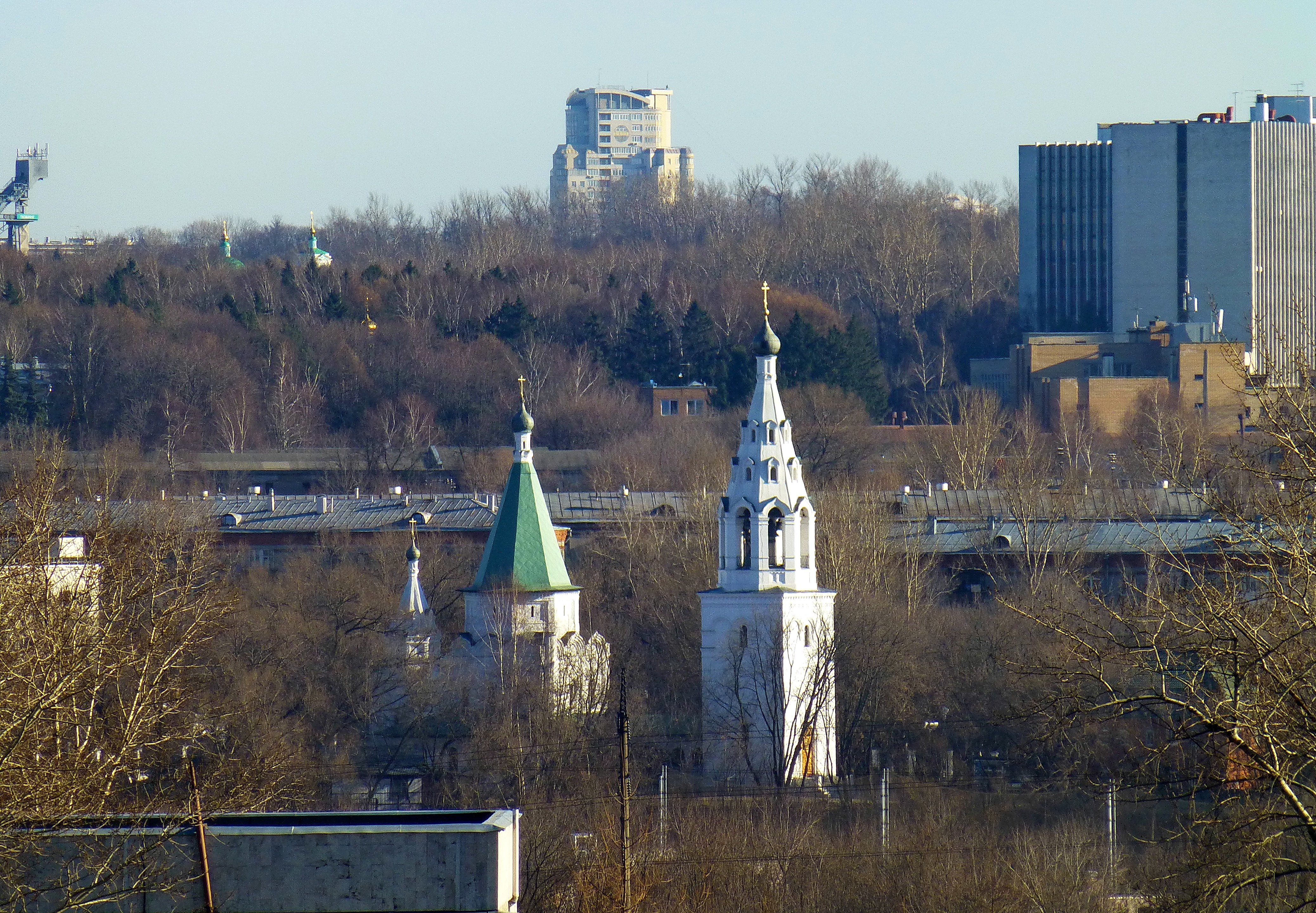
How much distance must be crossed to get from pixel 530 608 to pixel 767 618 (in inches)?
139

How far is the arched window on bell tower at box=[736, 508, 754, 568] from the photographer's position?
134 feet

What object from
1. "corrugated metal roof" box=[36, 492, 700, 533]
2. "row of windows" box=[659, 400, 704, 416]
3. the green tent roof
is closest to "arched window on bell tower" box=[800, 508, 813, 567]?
the green tent roof

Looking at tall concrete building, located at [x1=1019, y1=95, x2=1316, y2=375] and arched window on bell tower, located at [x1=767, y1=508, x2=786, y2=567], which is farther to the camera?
tall concrete building, located at [x1=1019, y1=95, x2=1316, y2=375]

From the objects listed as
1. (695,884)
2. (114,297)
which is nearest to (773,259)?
(114,297)

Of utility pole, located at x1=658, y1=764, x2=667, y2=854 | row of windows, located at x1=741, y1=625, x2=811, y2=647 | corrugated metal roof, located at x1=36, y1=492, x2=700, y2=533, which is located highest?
corrugated metal roof, located at x1=36, y1=492, x2=700, y2=533

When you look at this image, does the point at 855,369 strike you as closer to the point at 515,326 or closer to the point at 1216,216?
the point at 1216,216

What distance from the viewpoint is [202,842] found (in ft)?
61.9

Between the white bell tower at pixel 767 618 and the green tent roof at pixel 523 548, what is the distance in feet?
8.24

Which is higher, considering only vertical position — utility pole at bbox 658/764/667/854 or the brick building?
the brick building

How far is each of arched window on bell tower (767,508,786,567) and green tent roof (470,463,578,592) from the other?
3158 mm

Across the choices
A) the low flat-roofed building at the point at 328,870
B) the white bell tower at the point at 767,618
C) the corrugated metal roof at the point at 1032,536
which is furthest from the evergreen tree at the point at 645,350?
the low flat-roofed building at the point at 328,870

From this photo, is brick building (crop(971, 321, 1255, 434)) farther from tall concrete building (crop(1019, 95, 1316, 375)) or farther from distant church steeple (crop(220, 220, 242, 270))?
distant church steeple (crop(220, 220, 242, 270))

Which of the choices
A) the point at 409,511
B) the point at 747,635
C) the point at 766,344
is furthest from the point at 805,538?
the point at 409,511

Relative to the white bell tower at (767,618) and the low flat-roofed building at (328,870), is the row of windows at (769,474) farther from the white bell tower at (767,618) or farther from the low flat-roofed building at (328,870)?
the low flat-roofed building at (328,870)
